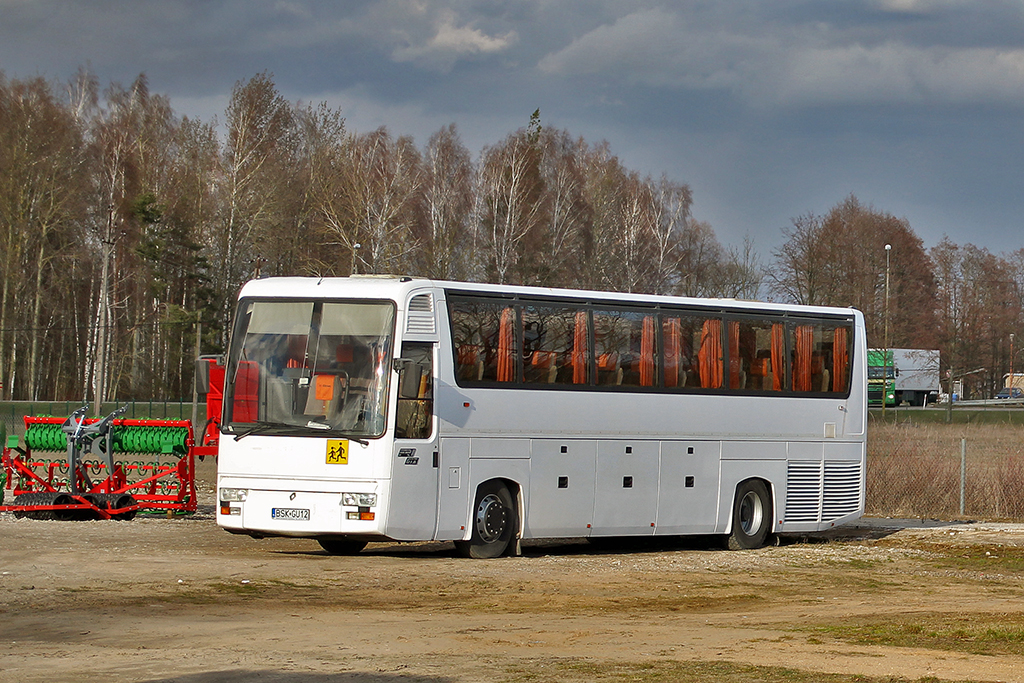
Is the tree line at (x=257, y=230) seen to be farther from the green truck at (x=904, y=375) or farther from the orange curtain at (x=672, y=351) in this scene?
the orange curtain at (x=672, y=351)

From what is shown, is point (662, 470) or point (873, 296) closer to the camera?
point (662, 470)

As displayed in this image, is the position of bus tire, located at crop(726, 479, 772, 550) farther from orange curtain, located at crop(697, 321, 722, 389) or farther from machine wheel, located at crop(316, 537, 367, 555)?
machine wheel, located at crop(316, 537, 367, 555)

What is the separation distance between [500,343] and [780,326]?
5.50 m

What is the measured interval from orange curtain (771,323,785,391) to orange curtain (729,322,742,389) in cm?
75

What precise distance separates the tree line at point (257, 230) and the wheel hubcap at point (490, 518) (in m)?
42.6

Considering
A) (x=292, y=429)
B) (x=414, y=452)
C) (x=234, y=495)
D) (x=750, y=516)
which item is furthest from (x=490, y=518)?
(x=750, y=516)

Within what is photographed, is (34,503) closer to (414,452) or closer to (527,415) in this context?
(414,452)

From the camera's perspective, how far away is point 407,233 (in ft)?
204

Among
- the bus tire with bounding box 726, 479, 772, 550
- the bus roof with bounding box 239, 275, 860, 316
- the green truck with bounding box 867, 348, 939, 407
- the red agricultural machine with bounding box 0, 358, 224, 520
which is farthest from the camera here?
the green truck with bounding box 867, 348, 939, 407

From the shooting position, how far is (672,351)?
63.8ft

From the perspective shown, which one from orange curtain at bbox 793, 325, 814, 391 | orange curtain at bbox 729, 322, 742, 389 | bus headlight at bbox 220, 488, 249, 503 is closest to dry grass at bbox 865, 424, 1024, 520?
orange curtain at bbox 793, 325, 814, 391

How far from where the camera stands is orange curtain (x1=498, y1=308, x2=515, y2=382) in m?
17.5

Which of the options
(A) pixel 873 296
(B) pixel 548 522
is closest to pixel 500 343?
(B) pixel 548 522

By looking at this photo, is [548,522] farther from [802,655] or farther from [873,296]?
[873,296]
